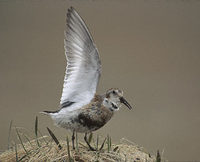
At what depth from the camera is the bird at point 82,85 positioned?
8.24ft

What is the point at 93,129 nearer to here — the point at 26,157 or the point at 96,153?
the point at 96,153

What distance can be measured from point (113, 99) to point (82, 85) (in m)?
0.19

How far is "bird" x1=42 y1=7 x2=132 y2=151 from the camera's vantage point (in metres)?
2.51

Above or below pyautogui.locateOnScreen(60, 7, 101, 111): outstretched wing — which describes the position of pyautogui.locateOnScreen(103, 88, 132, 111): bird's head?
below

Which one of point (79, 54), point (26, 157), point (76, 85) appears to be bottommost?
point (26, 157)

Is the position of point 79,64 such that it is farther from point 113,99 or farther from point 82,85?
point 113,99

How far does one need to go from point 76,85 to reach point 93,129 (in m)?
0.25

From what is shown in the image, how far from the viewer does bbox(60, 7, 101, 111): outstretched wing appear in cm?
259

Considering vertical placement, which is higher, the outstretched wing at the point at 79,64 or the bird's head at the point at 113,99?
the outstretched wing at the point at 79,64

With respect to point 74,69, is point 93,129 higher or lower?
lower

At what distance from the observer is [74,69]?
260 cm

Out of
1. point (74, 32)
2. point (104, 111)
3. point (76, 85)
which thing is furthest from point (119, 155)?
point (74, 32)

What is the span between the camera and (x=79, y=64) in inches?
103

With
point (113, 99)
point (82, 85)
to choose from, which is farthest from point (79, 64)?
point (113, 99)
